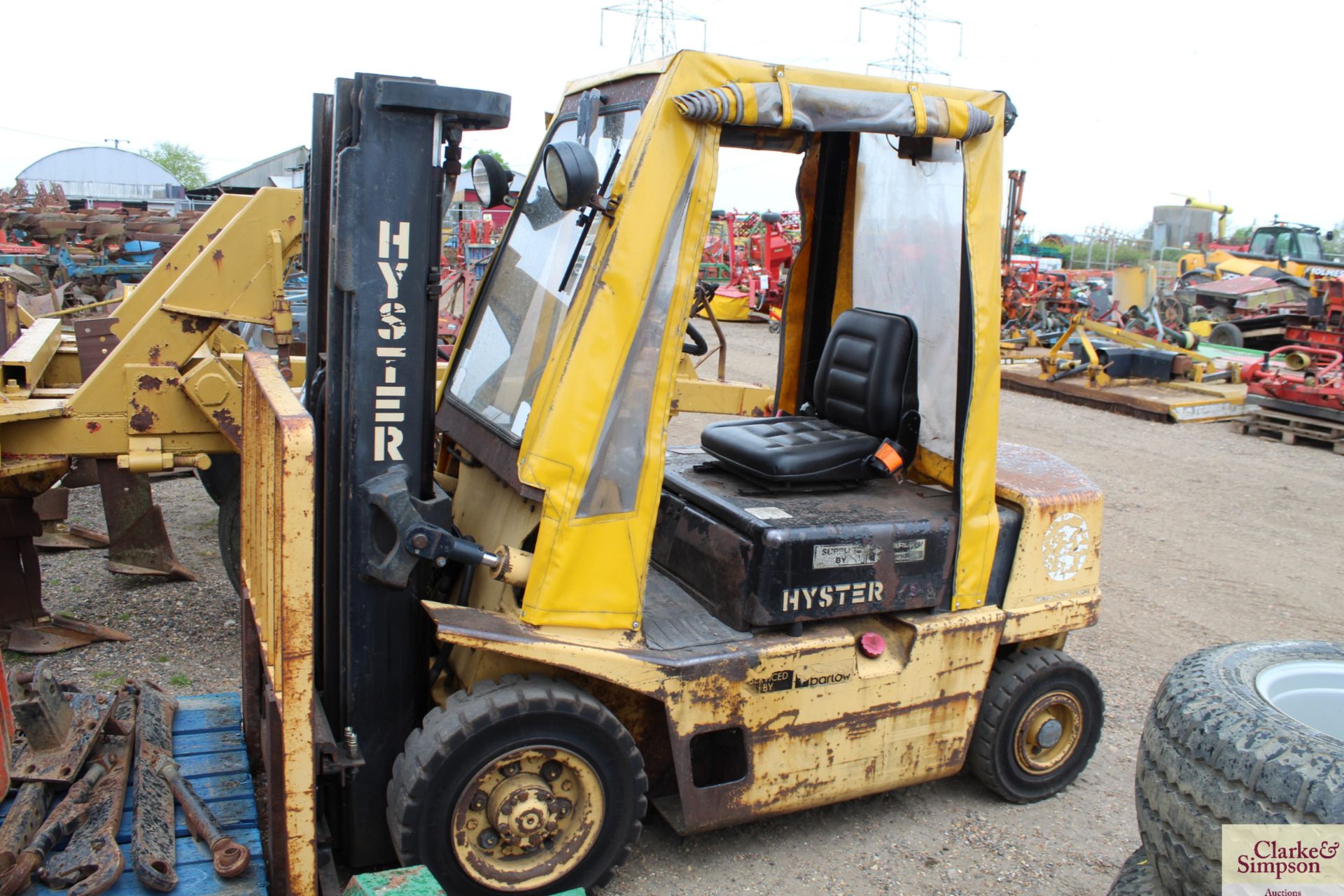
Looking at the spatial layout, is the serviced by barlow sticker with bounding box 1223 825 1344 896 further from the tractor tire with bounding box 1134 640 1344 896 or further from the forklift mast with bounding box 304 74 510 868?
the forklift mast with bounding box 304 74 510 868

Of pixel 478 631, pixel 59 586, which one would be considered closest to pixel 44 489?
pixel 59 586

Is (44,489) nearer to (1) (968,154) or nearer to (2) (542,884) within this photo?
(2) (542,884)

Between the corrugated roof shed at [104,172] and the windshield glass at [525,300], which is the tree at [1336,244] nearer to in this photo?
the windshield glass at [525,300]

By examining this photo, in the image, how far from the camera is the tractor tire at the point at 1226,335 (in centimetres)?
1834

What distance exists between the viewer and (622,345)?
2.93 m

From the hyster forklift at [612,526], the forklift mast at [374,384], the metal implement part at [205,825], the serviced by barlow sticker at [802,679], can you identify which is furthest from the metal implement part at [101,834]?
the serviced by barlow sticker at [802,679]

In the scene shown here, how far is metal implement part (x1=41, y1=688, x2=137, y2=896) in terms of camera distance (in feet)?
8.43

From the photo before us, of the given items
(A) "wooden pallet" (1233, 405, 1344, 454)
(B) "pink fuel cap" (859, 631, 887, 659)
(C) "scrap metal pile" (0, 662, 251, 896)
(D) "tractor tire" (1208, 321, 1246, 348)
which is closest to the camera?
(C) "scrap metal pile" (0, 662, 251, 896)

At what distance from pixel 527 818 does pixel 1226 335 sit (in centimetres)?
1899

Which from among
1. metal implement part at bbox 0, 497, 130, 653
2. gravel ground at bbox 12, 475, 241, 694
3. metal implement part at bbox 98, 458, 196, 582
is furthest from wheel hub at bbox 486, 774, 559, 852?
metal implement part at bbox 98, 458, 196, 582

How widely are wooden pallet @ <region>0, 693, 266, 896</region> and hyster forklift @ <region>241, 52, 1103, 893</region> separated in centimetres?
11

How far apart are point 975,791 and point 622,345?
240cm

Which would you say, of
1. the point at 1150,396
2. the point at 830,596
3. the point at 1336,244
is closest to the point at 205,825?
the point at 830,596

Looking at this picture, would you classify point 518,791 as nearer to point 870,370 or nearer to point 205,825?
point 205,825
